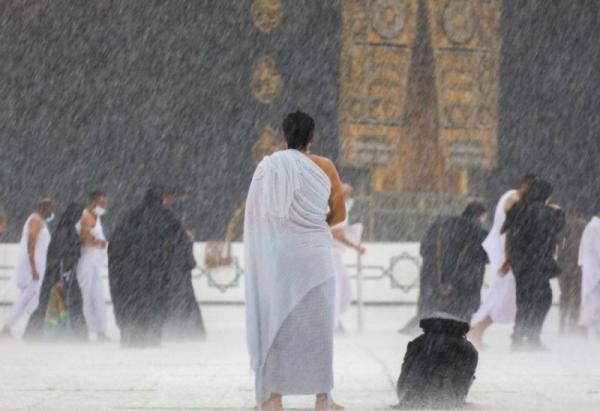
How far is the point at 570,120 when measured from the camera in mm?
20734

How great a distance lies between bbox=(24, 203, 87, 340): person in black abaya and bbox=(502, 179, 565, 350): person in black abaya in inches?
168

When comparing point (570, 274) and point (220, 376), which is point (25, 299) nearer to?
point (570, 274)

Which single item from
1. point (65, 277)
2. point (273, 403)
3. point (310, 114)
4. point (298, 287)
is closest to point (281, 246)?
point (298, 287)

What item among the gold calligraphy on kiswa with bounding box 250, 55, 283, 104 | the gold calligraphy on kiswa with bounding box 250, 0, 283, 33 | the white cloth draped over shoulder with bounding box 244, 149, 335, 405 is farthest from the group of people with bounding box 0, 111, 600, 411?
the gold calligraphy on kiswa with bounding box 250, 0, 283, 33

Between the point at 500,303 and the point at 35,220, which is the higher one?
the point at 35,220

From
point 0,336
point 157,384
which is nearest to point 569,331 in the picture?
point 0,336

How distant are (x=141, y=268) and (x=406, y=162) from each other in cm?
815

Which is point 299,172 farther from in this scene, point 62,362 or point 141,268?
point 141,268

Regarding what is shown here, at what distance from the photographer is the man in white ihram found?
13.6 metres

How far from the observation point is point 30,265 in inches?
570

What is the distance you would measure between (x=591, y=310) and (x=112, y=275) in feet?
16.3

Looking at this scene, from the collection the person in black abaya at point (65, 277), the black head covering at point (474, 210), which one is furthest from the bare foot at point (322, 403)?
the person in black abaya at point (65, 277)

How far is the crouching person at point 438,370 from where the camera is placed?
6.90 metres

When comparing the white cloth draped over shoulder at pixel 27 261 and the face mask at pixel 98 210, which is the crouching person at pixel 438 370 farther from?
the white cloth draped over shoulder at pixel 27 261
